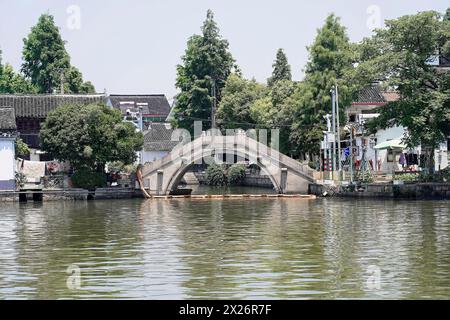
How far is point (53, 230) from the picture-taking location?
32.7 metres

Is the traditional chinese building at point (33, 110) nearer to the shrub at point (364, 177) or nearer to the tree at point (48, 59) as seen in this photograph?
the tree at point (48, 59)

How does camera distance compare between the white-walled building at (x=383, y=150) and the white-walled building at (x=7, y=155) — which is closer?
the white-walled building at (x=383, y=150)

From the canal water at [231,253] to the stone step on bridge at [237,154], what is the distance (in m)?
11.4

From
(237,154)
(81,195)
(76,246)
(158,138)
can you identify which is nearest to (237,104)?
(158,138)

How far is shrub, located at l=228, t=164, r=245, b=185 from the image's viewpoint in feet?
242

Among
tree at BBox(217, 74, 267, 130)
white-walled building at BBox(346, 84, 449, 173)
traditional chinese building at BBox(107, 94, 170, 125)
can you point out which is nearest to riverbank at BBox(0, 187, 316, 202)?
white-walled building at BBox(346, 84, 449, 173)

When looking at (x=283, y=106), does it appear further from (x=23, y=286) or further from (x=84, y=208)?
(x=23, y=286)

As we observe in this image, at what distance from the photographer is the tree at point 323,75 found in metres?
57.4

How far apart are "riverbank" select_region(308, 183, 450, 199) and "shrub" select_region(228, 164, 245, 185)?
Answer: 949 inches

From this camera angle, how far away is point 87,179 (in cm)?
5322

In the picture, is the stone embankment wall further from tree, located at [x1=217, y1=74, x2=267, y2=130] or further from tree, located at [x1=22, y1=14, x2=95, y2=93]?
tree, located at [x1=22, y1=14, x2=95, y2=93]

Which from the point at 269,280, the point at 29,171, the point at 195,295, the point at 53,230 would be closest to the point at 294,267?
the point at 269,280

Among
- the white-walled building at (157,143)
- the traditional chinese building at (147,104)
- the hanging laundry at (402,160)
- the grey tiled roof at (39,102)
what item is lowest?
the hanging laundry at (402,160)

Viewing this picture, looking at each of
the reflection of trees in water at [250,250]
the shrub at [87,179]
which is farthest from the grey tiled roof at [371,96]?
the reflection of trees in water at [250,250]
